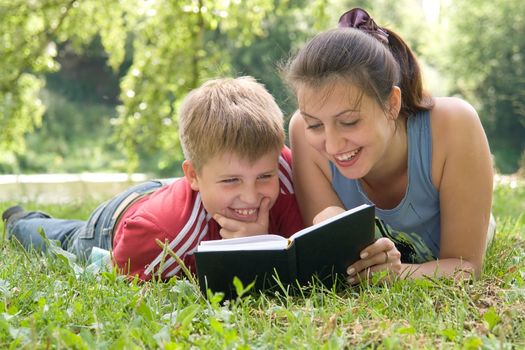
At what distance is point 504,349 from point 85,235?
2.41m

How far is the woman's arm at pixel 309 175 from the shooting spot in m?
3.26

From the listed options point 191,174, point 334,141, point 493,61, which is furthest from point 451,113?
point 493,61

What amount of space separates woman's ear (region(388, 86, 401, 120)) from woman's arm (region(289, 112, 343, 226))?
0.45 metres

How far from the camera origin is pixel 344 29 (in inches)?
114

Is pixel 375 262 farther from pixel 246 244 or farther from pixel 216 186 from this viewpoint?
pixel 216 186

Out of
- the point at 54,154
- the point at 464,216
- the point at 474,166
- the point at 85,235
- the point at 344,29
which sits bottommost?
the point at 54,154

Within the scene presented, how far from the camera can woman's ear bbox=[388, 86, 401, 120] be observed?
286 centimetres

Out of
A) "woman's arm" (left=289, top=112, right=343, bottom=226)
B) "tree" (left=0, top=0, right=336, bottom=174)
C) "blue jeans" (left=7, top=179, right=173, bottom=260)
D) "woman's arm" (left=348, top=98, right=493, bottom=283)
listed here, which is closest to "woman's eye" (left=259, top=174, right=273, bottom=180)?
"woman's arm" (left=289, top=112, right=343, bottom=226)

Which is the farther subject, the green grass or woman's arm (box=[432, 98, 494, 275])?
woman's arm (box=[432, 98, 494, 275])

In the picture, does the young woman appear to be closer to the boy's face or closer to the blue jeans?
the boy's face

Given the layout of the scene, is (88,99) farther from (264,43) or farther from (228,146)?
(228,146)

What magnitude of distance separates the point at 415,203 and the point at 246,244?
1037mm

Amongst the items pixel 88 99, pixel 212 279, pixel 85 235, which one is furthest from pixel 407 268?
pixel 88 99

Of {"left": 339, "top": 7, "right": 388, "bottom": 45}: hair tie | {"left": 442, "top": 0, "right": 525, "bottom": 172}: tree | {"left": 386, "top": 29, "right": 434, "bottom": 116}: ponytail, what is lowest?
{"left": 442, "top": 0, "right": 525, "bottom": 172}: tree
